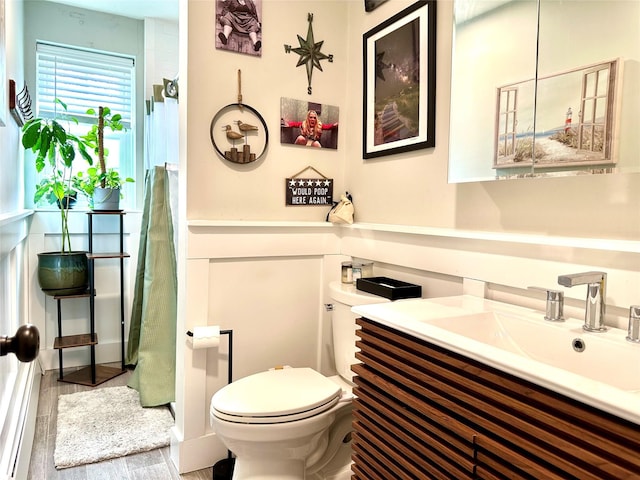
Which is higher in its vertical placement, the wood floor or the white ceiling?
the white ceiling

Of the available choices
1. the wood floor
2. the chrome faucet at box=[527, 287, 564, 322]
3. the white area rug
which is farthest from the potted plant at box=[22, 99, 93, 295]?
the chrome faucet at box=[527, 287, 564, 322]

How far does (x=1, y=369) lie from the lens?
1559 mm

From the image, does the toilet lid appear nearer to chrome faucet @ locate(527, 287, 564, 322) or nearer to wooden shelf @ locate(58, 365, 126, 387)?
chrome faucet @ locate(527, 287, 564, 322)

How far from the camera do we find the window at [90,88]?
313cm

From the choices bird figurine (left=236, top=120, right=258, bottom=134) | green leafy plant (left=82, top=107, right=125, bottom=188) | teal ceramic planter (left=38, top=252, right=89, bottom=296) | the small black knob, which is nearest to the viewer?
the small black knob

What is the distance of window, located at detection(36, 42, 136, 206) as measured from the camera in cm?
313

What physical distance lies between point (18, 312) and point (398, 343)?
7.04ft

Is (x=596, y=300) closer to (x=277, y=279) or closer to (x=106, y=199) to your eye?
(x=277, y=279)

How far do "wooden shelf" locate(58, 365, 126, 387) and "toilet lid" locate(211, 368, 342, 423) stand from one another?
5.44 feet

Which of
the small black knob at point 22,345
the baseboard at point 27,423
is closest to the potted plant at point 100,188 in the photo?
the baseboard at point 27,423

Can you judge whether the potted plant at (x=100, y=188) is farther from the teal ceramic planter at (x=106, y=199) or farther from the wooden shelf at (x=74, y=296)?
the wooden shelf at (x=74, y=296)

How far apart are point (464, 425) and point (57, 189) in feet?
9.13

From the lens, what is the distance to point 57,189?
2.83m

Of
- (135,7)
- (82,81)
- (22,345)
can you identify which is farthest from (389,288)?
(82,81)
